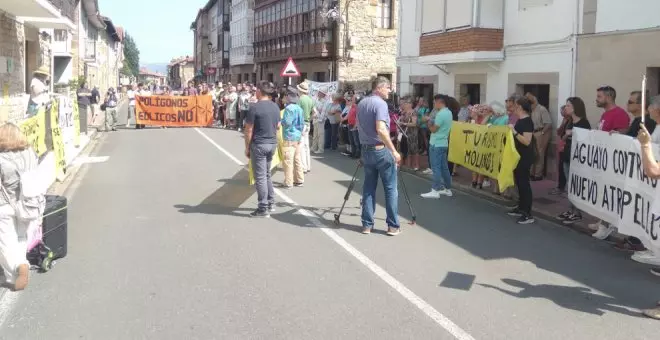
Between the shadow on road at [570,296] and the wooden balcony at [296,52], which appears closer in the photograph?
the shadow on road at [570,296]

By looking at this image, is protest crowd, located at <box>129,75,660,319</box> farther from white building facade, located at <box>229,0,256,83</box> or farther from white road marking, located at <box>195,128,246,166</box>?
white building facade, located at <box>229,0,256,83</box>

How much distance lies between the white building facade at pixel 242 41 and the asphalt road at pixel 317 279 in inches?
1602

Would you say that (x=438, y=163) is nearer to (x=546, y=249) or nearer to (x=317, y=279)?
(x=546, y=249)

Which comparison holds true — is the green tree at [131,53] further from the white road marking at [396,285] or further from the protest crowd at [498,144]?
the white road marking at [396,285]

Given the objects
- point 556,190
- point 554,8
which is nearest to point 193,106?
point 554,8

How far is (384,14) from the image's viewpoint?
33000 millimetres

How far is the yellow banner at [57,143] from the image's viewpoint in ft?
38.2

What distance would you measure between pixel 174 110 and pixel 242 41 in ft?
87.2

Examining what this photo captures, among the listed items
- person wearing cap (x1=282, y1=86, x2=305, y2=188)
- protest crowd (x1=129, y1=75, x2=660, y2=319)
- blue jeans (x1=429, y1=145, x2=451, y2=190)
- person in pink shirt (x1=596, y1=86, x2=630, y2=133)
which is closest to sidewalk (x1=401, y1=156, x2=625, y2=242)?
protest crowd (x1=129, y1=75, x2=660, y2=319)

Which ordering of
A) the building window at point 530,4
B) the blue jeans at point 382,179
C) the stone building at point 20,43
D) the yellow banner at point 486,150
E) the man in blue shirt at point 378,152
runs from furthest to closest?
the stone building at point 20,43, the building window at point 530,4, the yellow banner at point 486,150, the blue jeans at point 382,179, the man in blue shirt at point 378,152

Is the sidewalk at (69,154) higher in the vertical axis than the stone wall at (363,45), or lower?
lower

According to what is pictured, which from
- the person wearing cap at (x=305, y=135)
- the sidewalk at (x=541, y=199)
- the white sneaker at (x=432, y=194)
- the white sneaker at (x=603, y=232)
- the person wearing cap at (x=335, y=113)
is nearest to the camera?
the white sneaker at (x=603, y=232)

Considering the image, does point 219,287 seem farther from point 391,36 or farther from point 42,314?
point 391,36

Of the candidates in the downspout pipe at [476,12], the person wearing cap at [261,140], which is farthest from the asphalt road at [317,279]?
the downspout pipe at [476,12]
